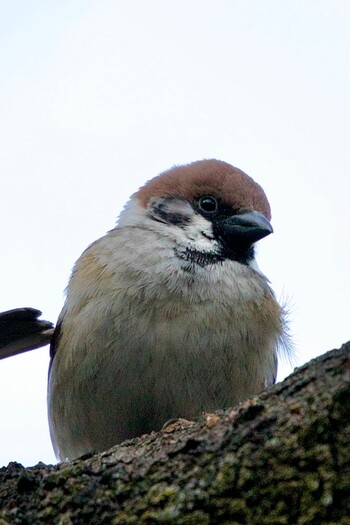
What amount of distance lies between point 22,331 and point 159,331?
119 cm

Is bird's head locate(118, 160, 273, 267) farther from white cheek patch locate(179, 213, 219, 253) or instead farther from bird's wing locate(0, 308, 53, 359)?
bird's wing locate(0, 308, 53, 359)

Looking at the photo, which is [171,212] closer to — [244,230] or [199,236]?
[199,236]

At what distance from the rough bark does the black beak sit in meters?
2.66

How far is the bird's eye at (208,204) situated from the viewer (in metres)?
5.49

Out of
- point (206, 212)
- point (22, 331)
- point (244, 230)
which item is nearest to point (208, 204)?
point (206, 212)

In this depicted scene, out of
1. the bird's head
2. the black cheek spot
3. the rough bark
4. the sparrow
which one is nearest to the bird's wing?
the sparrow

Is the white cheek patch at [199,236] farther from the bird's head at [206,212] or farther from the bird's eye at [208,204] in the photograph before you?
the bird's eye at [208,204]

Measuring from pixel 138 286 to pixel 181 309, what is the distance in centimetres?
29

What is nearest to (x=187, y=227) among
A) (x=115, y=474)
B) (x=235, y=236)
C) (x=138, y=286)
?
(x=235, y=236)

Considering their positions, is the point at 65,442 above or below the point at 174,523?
above

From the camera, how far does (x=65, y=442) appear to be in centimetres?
497

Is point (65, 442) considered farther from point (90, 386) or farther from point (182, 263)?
point (182, 263)

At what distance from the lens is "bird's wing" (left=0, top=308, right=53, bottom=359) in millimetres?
5062

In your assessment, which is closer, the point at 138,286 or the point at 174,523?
the point at 174,523
